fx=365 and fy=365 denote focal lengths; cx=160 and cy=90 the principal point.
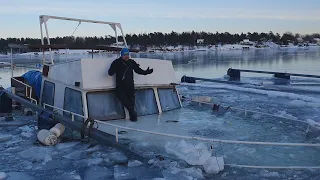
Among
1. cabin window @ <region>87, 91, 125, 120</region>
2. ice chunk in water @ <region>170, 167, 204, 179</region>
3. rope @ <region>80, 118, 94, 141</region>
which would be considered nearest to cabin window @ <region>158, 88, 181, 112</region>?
cabin window @ <region>87, 91, 125, 120</region>

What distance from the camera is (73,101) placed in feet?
27.5

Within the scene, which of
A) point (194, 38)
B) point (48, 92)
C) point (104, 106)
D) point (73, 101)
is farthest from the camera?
point (194, 38)

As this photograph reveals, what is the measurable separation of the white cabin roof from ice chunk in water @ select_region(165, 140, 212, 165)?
7.85 ft

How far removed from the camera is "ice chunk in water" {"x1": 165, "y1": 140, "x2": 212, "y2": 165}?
19.5ft

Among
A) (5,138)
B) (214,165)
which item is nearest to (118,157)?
(214,165)

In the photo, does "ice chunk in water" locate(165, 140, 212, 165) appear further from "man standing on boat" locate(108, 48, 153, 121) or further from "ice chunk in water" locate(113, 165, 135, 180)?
"man standing on boat" locate(108, 48, 153, 121)

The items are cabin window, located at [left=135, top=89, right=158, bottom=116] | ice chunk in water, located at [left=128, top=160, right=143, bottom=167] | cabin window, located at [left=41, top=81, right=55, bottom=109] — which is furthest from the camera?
cabin window, located at [left=41, top=81, right=55, bottom=109]

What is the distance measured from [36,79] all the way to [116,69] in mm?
4165

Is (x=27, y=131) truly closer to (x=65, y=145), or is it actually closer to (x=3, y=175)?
(x=65, y=145)

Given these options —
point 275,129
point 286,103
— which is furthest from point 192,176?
point 286,103

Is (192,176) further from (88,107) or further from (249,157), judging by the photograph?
(88,107)

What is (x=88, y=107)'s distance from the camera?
8000 mm

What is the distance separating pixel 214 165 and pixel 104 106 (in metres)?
3.33

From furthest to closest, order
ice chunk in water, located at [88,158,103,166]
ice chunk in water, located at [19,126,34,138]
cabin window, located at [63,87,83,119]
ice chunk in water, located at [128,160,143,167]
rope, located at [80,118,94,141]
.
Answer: ice chunk in water, located at [19,126,34,138] < cabin window, located at [63,87,83,119] < rope, located at [80,118,94,141] < ice chunk in water, located at [88,158,103,166] < ice chunk in water, located at [128,160,143,167]
